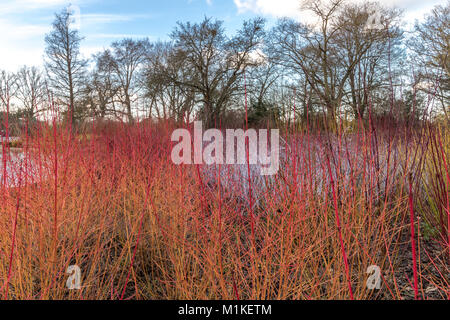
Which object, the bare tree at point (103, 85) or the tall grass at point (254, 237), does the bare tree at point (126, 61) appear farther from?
the tall grass at point (254, 237)

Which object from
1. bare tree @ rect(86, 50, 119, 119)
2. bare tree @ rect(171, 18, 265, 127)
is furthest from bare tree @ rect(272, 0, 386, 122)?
bare tree @ rect(86, 50, 119, 119)

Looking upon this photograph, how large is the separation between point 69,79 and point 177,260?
16109 millimetres

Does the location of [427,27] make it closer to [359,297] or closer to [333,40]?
[333,40]

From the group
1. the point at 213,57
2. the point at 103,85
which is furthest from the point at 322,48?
the point at 103,85

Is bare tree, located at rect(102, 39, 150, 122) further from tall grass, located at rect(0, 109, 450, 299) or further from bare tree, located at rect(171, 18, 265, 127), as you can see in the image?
tall grass, located at rect(0, 109, 450, 299)

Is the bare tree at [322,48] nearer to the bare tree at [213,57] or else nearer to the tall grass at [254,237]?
the bare tree at [213,57]

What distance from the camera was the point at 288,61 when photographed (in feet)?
49.4

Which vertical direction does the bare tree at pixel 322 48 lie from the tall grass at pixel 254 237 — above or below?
above

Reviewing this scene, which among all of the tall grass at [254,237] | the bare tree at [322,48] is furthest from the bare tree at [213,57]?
the tall grass at [254,237]

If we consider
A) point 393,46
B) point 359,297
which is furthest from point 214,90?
point 359,297

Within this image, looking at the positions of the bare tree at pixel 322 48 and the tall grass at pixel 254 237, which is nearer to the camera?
the tall grass at pixel 254 237
